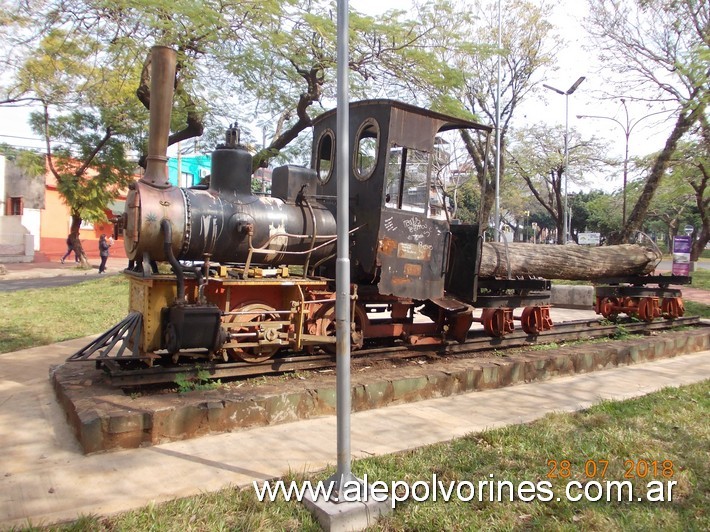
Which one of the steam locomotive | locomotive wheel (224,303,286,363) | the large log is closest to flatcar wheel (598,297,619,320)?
the large log

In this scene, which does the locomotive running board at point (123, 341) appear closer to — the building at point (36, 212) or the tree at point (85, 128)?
the tree at point (85, 128)

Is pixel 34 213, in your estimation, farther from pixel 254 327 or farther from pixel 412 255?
pixel 412 255

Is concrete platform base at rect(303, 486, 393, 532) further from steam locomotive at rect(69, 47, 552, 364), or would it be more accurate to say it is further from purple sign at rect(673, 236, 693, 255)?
purple sign at rect(673, 236, 693, 255)

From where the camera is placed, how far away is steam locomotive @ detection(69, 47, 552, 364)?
5.10 m

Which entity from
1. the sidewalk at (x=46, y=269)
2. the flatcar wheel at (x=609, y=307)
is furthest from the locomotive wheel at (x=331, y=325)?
the sidewalk at (x=46, y=269)

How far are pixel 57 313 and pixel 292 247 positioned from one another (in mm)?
7206

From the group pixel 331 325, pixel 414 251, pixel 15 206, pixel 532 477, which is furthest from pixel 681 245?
pixel 15 206

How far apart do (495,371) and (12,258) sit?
27.7 meters

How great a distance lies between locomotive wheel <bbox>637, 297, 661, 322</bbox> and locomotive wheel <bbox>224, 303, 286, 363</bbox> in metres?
7.79

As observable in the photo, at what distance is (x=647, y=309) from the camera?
10.2 meters

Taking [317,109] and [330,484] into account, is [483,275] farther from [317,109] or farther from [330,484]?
[317,109]

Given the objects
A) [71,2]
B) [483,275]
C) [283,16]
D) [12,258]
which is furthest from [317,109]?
[12,258]

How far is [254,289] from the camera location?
5684 mm

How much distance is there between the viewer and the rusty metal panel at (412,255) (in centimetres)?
600
